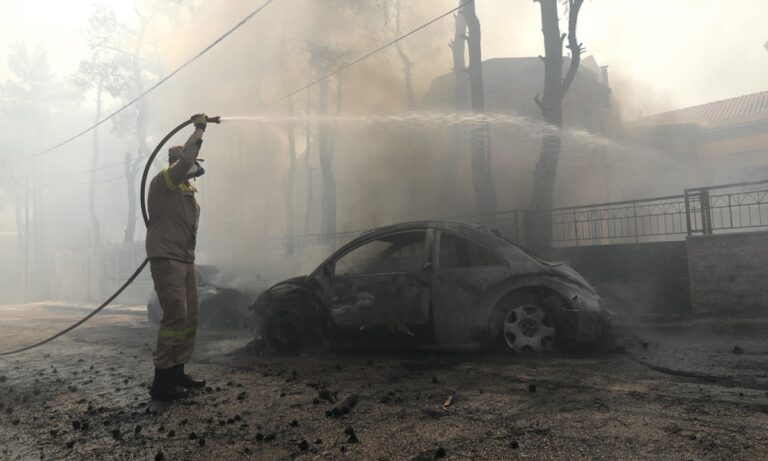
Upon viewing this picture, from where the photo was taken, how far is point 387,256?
Answer: 219 inches

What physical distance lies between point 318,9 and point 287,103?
503 centimetres

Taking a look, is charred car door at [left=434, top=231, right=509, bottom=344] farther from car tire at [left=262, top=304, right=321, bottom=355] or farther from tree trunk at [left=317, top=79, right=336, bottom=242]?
tree trunk at [left=317, top=79, right=336, bottom=242]

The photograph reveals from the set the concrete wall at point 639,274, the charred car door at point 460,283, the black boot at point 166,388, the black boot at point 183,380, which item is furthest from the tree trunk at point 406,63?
the black boot at point 166,388

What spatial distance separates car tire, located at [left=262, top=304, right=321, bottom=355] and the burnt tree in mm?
6587

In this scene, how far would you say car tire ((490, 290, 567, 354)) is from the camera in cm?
497

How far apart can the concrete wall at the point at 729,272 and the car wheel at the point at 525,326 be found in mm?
4593

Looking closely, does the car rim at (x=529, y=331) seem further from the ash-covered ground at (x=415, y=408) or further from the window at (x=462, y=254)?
the window at (x=462, y=254)

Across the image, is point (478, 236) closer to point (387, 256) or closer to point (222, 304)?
point (387, 256)

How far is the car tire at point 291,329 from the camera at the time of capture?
5.65 metres

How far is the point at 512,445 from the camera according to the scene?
273cm

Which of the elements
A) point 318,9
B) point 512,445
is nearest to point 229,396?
point 512,445

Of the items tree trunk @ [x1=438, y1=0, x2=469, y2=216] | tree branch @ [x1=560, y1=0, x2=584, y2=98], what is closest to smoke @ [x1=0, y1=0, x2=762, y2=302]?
tree trunk @ [x1=438, y1=0, x2=469, y2=216]

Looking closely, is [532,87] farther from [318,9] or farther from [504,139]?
[318,9]

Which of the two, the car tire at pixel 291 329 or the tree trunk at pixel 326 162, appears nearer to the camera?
the car tire at pixel 291 329
